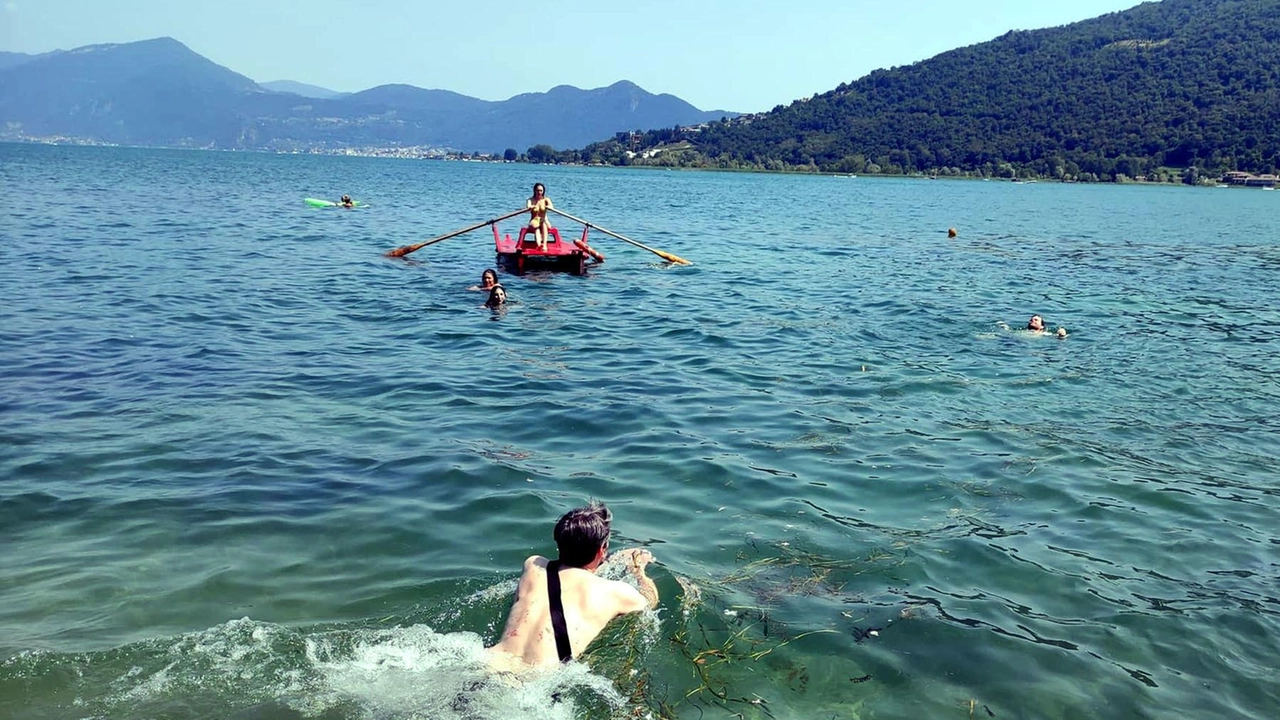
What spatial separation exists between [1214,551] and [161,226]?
35.6m

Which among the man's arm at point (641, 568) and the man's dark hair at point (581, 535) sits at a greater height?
the man's dark hair at point (581, 535)

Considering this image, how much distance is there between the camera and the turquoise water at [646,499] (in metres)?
5.87

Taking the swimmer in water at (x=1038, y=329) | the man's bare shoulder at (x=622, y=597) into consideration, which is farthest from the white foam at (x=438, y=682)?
the swimmer in water at (x=1038, y=329)

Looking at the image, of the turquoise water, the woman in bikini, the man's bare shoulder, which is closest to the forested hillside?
the woman in bikini

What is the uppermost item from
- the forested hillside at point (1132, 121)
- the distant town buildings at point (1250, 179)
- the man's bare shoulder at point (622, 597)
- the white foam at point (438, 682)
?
the forested hillside at point (1132, 121)

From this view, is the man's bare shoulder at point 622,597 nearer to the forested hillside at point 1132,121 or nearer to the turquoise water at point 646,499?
the turquoise water at point 646,499

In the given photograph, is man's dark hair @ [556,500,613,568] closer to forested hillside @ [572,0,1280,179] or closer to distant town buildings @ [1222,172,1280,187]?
distant town buildings @ [1222,172,1280,187]

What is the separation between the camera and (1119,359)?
15.5 m

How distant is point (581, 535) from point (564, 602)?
43 cm

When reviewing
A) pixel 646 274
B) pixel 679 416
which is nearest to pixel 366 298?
pixel 646 274

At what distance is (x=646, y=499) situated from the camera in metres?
8.92

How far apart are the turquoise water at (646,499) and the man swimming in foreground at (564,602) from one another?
189 millimetres

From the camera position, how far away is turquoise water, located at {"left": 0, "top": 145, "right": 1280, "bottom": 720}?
5871 mm

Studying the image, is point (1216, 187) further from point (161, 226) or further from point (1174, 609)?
point (1174, 609)
